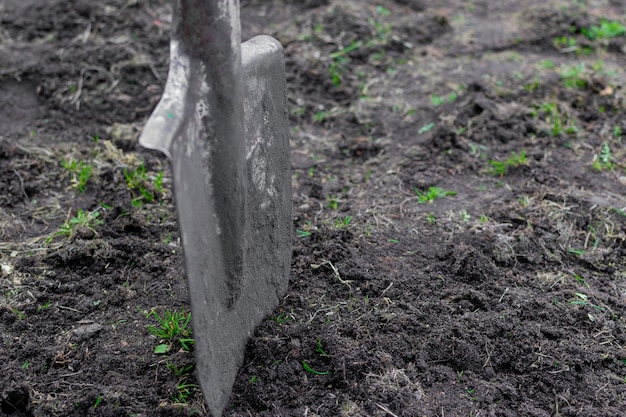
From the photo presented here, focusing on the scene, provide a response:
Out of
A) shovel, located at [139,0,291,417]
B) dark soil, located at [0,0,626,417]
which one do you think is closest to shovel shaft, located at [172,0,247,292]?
shovel, located at [139,0,291,417]

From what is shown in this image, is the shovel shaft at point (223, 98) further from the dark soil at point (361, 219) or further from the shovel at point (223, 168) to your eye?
the dark soil at point (361, 219)

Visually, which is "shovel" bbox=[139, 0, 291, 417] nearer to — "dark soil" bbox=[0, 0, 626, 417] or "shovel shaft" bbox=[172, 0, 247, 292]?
"shovel shaft" bbox=[172, 0, 247, 292]

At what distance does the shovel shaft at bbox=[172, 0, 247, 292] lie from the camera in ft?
6.50

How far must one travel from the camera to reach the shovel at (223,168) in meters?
1.96

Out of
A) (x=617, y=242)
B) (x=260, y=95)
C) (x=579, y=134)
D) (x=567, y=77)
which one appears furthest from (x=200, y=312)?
(x=567, y=77)

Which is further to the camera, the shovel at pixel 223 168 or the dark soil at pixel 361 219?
the dark soil at pixel 361 219

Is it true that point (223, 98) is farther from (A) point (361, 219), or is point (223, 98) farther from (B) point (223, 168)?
(A) point (361, 219)

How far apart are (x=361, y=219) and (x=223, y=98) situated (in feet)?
4.42

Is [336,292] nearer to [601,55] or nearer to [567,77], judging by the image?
[567,77]

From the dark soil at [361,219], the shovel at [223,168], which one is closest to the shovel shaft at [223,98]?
the shovel at [223,168]

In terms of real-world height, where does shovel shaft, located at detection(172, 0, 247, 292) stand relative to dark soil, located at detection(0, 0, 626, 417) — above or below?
Answer: above

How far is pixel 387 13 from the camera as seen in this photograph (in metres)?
5.36

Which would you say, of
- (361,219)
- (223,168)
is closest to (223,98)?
(223,168)

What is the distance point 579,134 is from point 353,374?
233cm
